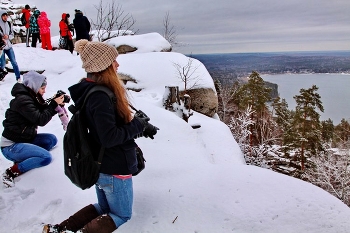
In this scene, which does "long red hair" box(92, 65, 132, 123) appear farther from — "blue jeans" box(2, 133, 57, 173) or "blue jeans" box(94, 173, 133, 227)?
"blue jeans" box(2, 133, 57, 173)

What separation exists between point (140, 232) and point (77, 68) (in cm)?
1122

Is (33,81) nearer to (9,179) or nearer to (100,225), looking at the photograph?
(9,179)

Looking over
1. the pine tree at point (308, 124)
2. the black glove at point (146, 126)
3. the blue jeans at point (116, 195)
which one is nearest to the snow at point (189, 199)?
the blue jeans at point (116, 195)

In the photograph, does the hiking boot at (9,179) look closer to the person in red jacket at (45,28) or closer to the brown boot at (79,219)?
the brown boot at (79,219)

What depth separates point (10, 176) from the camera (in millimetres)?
3637

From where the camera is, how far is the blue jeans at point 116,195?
2113mm

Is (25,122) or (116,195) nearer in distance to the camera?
(116,195)

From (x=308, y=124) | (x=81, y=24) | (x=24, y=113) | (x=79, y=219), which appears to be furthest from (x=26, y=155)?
(x=308, y=124)

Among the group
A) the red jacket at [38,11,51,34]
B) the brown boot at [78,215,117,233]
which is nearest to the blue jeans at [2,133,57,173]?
the brown boot at [78,215,117,233]

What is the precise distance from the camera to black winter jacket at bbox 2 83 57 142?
134 inches

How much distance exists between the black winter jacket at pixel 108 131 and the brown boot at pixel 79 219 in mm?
518

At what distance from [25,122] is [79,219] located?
2.05 meters

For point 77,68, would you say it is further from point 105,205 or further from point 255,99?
point 255,99

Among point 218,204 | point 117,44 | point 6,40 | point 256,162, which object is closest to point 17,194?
point 218,204
